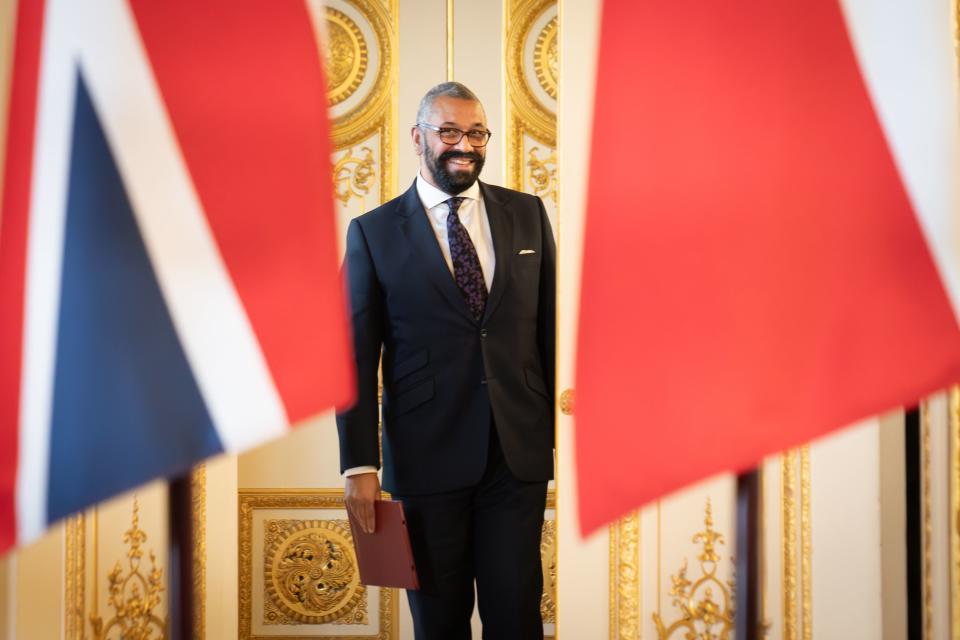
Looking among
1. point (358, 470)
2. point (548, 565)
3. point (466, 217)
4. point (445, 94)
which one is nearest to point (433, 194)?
point (466, 217)

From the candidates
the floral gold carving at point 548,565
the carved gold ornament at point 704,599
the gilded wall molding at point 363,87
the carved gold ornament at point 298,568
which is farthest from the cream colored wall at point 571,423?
the carved gold ornament at point 298,568

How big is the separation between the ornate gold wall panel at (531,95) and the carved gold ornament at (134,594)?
1.44 meters

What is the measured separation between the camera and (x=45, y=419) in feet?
2.32

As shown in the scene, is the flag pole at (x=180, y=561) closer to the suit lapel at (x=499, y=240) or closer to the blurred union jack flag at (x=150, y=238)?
the blurred union jack flag at (x=150, y=238)

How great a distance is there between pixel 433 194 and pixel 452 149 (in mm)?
113

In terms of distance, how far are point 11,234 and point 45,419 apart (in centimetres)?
13

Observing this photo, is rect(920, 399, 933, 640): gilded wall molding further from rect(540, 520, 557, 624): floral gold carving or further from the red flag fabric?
the red flag fabric

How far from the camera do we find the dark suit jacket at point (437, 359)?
6.09ft

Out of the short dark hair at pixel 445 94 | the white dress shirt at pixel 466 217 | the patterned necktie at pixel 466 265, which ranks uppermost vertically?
the short dark hair at pixel 445 94

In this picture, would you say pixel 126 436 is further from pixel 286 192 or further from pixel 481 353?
pixel 481 353

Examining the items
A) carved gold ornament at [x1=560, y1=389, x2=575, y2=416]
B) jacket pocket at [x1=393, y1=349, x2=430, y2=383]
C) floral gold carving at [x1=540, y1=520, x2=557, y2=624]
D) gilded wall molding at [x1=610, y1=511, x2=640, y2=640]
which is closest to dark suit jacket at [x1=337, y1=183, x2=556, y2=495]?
jacket pocket at [x1=393, y1=349, x2=430, y2=383]

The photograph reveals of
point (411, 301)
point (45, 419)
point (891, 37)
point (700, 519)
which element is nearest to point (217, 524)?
point (411, 301)

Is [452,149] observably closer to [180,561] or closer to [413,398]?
[413,398]

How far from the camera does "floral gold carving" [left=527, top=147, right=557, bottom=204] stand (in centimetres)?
303
